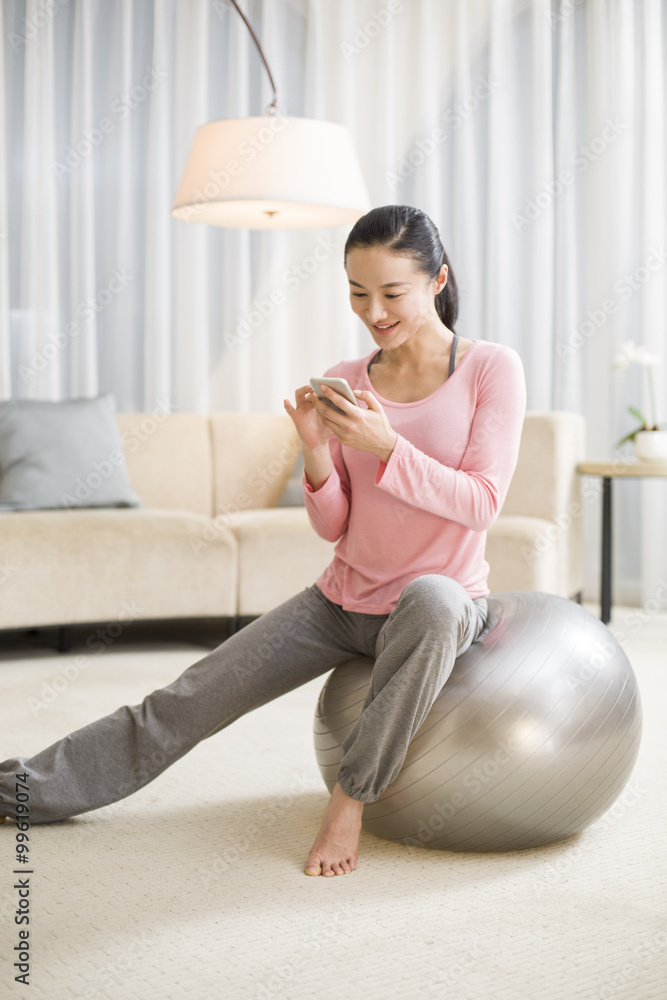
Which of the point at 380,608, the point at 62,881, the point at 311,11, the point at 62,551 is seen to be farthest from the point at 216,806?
the point at 311,11

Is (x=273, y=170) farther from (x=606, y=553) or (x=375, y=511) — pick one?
(x=606, y=553)

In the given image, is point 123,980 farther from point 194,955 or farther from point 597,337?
A: point 597,337

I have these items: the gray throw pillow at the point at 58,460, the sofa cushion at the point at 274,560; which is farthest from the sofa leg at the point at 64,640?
the sofa cushion at the point at 274,560

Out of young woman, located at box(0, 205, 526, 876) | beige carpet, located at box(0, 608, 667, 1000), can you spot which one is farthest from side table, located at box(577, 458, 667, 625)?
young woman, located at box(0, 205, 526, 876)

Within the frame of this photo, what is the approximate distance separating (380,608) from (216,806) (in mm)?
552

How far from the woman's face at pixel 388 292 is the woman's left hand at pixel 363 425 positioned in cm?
16

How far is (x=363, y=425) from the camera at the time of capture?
66.5 inches

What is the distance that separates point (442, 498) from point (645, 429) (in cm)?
237

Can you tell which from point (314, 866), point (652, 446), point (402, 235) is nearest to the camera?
point (314, 866)

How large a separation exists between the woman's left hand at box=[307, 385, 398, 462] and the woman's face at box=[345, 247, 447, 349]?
0.16 meters

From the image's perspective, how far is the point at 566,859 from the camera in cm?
175

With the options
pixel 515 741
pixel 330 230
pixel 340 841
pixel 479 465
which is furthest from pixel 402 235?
pixel 330 230

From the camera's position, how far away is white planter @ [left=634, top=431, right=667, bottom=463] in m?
3.78

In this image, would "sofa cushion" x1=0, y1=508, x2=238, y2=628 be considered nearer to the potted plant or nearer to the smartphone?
the potted plant
